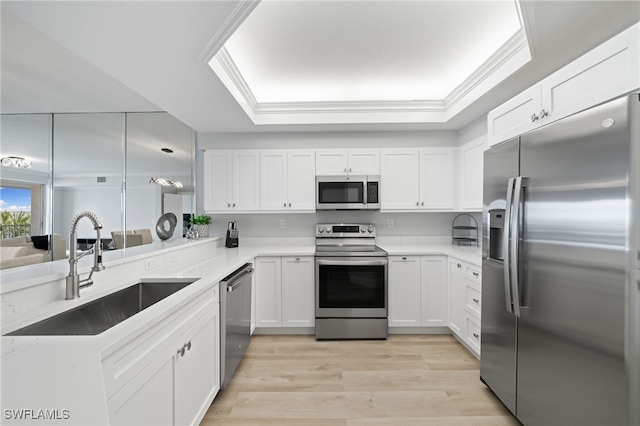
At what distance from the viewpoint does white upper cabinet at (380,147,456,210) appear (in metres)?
3.56

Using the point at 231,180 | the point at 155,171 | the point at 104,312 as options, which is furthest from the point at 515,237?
the point at 155,171

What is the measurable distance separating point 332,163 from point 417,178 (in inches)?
41.6

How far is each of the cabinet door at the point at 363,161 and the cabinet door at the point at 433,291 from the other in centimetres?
123

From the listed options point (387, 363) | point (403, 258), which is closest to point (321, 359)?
point (387, 363)

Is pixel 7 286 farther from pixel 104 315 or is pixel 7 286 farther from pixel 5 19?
pixel 5 19

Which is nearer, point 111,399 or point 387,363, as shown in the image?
point 111,399

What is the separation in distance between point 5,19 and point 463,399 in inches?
163

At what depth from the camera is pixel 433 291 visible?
3.21 m

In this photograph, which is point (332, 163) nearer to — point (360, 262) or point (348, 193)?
point (348, 193)

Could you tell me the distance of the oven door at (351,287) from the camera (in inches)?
123

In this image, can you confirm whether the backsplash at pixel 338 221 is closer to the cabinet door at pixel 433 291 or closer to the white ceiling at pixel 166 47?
the cabinet door at pixel 433 291

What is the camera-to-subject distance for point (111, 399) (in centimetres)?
99

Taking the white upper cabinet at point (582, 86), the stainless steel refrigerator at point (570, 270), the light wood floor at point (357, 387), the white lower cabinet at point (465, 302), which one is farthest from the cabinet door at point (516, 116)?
the light wood floor at point (357, 387)

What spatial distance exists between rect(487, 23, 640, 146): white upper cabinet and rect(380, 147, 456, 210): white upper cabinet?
153cm
